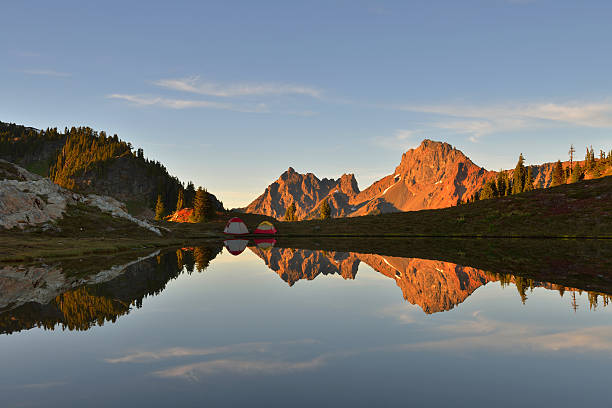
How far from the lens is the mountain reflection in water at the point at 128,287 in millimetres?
15633

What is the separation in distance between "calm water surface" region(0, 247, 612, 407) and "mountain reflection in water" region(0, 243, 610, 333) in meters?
0.15

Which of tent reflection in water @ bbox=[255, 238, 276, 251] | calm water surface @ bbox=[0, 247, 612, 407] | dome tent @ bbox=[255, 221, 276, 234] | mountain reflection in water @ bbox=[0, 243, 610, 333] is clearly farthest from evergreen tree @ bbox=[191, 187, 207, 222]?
calm water surface @ bbox=[0, 247, 612, 407]

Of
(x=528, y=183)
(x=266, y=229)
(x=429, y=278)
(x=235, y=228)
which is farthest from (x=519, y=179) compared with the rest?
(x=429, y=278)

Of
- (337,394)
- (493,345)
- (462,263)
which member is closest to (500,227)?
(462,263)

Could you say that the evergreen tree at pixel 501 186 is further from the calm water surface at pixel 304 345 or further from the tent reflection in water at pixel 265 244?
the calm water surface at pixel 304 345

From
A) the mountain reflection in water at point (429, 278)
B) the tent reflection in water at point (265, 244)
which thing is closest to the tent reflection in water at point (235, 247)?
the tent reflection in water at point (265, 244)

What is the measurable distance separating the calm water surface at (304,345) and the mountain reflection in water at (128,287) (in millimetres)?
153

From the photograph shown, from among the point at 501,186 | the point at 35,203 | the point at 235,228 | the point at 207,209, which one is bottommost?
the point at 235,228

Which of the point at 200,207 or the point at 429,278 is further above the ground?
the point at 200,207

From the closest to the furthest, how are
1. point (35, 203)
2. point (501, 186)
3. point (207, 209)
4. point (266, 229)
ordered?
point (35, 203) → point (266, 229) → point (207, 209) → point (501, 186)

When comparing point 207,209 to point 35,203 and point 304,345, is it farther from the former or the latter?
point 304,345

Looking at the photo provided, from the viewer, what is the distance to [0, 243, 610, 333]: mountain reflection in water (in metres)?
15.6

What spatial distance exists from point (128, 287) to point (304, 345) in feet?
47.8

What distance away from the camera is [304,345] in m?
11.5
